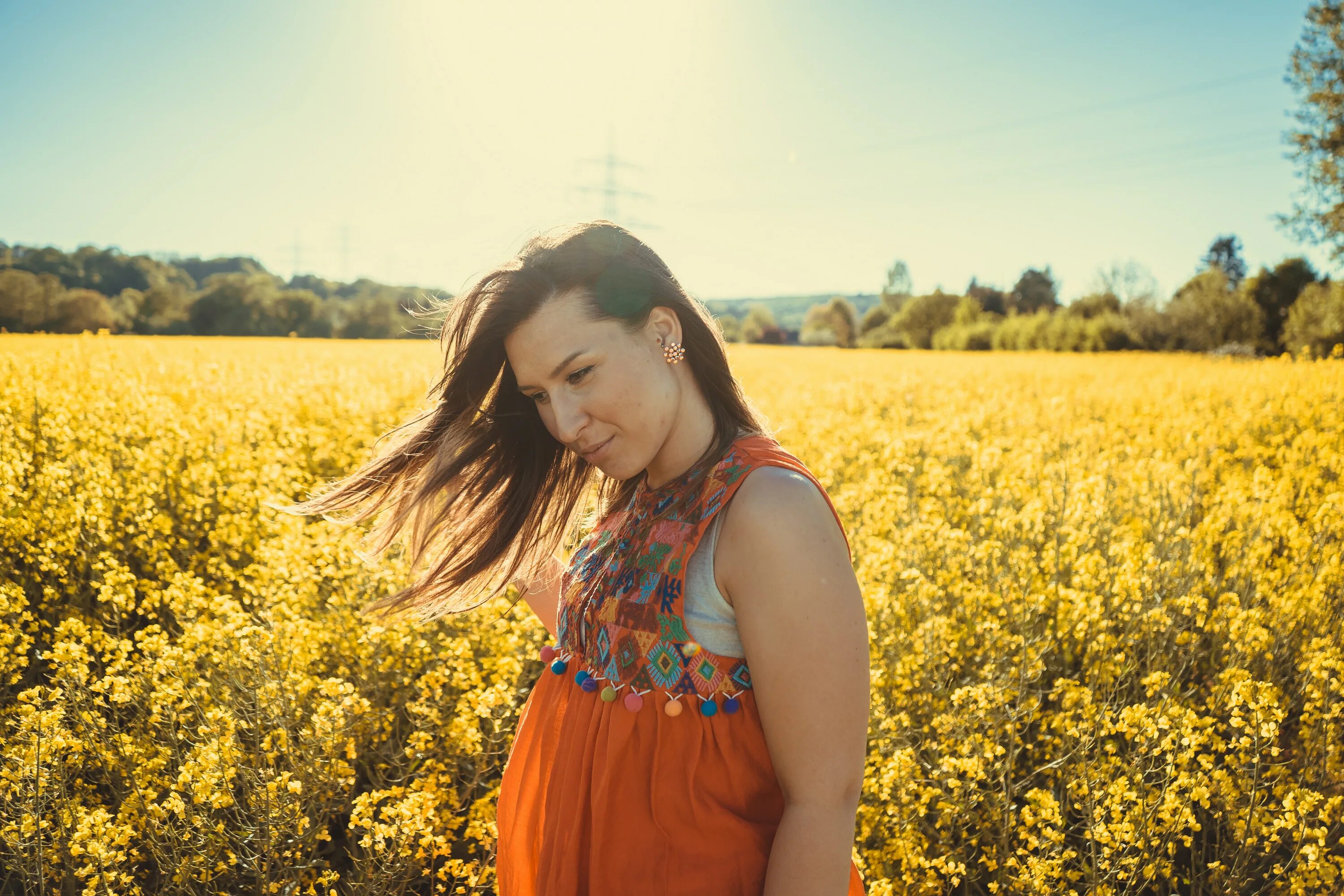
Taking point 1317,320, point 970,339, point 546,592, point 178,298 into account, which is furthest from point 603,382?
point 970,339

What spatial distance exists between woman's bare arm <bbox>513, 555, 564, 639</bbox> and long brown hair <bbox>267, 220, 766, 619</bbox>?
4cm

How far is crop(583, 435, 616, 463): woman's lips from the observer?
1423 mm

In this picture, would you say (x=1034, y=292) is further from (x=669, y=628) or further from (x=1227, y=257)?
(x=669, y=628)

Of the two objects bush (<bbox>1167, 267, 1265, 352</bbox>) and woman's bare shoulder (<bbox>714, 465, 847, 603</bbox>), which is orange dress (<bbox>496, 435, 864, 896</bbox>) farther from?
bush (<bbox>1167, 267, 1265, 352</bbox>)

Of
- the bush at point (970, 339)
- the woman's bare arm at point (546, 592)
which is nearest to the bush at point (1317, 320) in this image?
the bush at point (970, 339)

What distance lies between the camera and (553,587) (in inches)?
84.3

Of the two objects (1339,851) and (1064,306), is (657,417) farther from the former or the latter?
(1064,306)

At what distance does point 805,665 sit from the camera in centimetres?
114

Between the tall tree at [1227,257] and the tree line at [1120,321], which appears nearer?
the tree line at [1120,321]

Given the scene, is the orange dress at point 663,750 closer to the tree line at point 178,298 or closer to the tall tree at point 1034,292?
the tree line at point 178,298

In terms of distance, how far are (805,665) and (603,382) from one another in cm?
59

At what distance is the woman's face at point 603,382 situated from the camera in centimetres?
139

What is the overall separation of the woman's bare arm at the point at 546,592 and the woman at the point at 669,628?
1.26 ft

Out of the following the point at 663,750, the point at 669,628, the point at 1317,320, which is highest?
the point at 1317,320
